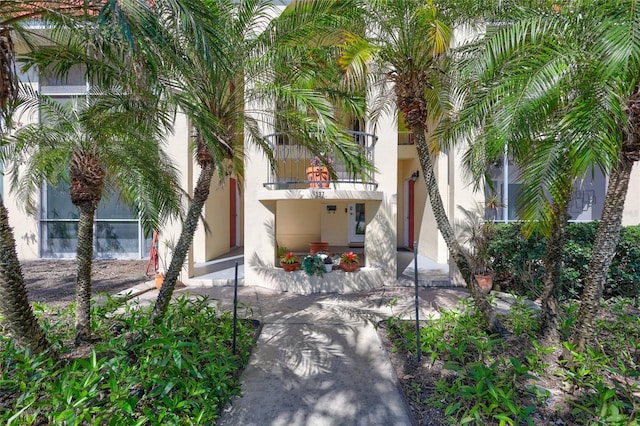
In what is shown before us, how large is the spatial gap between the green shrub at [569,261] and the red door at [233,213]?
975cm

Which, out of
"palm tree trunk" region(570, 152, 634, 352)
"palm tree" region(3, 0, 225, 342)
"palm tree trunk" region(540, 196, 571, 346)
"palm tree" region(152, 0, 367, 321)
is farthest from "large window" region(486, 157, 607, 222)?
"palm tree" region(3, 0, 225, 342)

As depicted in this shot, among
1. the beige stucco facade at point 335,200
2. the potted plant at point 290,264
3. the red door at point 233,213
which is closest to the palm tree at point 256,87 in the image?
the beige stucco facade at point 335,200

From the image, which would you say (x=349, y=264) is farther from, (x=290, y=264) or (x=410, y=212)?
(x=410, y=212)

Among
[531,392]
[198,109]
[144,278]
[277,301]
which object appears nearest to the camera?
[531,392]

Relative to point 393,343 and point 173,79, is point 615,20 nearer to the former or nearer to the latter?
point 393,343

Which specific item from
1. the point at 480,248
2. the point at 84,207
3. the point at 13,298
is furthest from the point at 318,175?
the point at 13,298

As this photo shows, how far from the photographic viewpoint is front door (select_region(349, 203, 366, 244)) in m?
13.1

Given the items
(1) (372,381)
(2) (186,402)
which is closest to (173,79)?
(2) (186,402)

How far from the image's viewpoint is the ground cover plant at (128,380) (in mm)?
Result: 2715

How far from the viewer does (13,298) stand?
11.1 feet

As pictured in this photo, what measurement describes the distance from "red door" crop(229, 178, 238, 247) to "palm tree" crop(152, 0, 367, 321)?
25.4ft

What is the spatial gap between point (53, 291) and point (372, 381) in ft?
25.6

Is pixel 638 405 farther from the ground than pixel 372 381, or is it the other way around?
pixel 638 405

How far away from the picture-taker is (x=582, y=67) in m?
3.68
